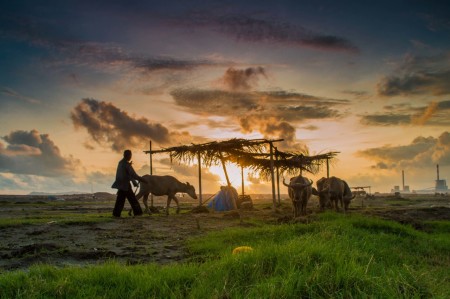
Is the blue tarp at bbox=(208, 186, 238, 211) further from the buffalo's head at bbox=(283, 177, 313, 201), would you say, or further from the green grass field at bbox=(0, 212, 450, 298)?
the green grass field at bbox=(0, 212, 450, 298)

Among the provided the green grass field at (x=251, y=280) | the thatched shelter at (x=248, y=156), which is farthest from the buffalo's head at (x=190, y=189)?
the green grass field at (x=251, y=280)

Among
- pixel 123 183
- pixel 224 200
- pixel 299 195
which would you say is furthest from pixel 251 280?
pixel 224 200

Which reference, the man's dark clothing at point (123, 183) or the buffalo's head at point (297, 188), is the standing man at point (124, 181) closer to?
the man's dark clothing at point (123, 183)

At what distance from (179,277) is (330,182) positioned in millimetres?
15643

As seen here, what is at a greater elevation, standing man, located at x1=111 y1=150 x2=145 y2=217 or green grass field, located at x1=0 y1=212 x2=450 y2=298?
standing man, located at x1=111 y1=150 x2=145 y2=217

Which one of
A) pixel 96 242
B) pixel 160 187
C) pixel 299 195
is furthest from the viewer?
pixel 160 187

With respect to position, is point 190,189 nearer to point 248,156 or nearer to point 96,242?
point 248,156

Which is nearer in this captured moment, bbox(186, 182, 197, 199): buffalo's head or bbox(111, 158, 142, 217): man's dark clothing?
bbox(111, 158, 142, 217): man's dark clothing

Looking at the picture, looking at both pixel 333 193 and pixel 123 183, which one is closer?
pixel 123 183

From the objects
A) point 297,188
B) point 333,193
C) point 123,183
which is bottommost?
point 333,193

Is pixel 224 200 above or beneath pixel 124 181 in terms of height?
beneath

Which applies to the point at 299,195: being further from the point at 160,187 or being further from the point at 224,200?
the point at 160,187

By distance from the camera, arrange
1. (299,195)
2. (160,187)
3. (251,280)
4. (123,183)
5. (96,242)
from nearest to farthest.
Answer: (251,280), (96,242), (123,183), (299,195), (160,187)

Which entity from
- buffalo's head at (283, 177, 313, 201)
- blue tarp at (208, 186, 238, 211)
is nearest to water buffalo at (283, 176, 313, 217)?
buffalo's head at (283, 177, 313, 201)
